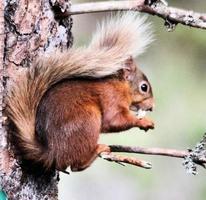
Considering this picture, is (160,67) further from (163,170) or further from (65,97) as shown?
(65,97)

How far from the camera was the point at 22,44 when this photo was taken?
63.3 inches

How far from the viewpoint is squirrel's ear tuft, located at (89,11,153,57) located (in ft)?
5.36

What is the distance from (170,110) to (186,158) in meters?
2.96

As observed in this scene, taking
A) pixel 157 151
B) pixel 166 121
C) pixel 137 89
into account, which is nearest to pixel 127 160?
pixel 157 151

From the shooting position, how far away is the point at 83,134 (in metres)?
1.56

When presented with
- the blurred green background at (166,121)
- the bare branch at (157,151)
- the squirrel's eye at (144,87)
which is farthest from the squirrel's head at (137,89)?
the blurred green background at (166,121)

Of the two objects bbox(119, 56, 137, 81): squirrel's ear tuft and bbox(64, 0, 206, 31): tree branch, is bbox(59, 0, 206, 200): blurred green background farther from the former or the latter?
bbox(64, 0, 206, 31): tree branch

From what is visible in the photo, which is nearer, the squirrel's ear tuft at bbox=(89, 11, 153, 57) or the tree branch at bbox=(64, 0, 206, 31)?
the tree branch at bbox=(64, 0, 206, 31)

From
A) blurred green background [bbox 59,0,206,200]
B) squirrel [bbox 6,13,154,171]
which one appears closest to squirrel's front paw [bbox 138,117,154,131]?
squirrel [bbox 6,13,154,171]

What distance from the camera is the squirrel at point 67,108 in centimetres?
155

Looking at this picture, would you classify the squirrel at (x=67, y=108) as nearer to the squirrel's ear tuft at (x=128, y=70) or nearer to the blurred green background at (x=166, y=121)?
the squirrel's ear tuft at (x=128, y=70)

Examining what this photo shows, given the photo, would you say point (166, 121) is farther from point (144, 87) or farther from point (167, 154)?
point (167, 154)

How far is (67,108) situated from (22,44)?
0.15 m

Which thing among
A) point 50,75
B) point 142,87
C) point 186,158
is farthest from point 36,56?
point 186,158
